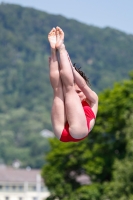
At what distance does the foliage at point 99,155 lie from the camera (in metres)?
69.2

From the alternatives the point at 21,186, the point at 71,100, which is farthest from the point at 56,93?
the point at 21,186

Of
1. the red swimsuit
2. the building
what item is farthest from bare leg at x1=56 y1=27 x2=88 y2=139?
the building

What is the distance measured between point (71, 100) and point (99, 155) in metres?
60.5

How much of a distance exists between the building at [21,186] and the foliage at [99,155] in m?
82.1

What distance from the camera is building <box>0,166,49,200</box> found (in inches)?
6432

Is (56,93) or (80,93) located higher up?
(80,93)

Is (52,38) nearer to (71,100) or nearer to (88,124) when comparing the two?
(71,100)

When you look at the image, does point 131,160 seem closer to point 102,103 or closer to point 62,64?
point 102,103

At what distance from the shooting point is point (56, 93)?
1341 centimetres

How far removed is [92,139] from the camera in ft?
247

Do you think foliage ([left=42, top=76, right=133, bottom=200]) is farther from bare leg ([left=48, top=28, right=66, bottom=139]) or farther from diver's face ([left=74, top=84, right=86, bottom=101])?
bare leg ([left=48, top=28, right=66, bottom=139])

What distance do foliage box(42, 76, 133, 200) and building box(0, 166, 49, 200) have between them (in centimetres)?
8207

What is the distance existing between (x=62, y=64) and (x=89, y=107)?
107 centimetres

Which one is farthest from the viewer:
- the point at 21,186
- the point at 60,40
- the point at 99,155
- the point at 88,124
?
the point at 21,186
